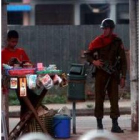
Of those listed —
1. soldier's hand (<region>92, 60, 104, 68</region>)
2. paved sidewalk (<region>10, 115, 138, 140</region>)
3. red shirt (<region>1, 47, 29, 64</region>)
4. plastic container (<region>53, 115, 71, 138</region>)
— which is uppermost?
red shirt (<region>1, 47, 29, 64</region>)

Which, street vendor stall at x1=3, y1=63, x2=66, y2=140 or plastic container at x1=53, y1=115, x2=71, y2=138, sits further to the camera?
plastic container at x1=53, y1=115, x2=71, y2=138

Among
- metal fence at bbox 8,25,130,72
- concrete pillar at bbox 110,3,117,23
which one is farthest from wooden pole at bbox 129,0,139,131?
concrete pillar at bbox 110,3,117,23

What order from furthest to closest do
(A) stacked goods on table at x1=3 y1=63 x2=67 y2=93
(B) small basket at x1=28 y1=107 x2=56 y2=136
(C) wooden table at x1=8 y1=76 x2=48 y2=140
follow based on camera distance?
(B) small basket at x1=28 y1=107 x2=56 y2=136, (C) wooden table at x1=8 y1=76 x2=48 y2=140, (A) stacked goods on table at x1=3 y1=63 x2=67 y2=93

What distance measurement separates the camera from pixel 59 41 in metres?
16.5

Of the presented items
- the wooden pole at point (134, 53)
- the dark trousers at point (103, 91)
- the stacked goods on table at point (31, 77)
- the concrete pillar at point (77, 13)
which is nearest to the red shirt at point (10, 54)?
the stacked goods on table at point (31, 77)

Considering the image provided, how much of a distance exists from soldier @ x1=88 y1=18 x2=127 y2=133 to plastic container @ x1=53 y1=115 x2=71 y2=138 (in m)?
0.75

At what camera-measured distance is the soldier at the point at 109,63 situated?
28.8 feet

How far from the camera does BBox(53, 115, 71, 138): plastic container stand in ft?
27.7

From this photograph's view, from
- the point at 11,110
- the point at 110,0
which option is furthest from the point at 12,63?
the point at 110,0

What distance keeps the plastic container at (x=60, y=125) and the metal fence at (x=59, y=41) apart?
8.06 m

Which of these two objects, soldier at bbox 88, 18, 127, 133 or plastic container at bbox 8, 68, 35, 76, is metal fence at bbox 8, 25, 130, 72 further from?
plastic container at bbox 8, 68, 35, 76

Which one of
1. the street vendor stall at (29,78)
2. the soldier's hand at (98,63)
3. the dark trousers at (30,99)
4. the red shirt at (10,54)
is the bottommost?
the dark trousers at (30,99)

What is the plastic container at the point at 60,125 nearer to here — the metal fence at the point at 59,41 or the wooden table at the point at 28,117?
the wooden table at the point at 28,117

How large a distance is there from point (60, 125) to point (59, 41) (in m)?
8.23
